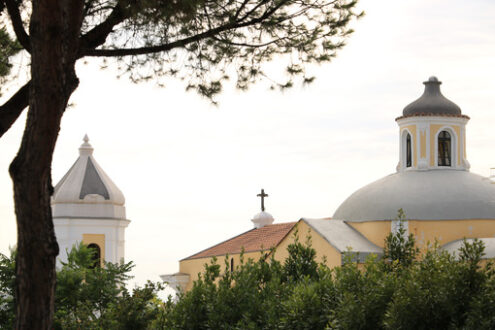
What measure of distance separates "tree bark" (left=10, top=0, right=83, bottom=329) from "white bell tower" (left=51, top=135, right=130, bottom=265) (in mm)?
31123

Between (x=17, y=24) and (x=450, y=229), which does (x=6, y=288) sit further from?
(x=450, y=229)

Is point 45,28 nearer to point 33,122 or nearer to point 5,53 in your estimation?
point 33,122

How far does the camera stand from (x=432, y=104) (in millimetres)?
36688

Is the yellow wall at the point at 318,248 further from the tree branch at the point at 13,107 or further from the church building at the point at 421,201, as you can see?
the tree branch at the point at 13,107

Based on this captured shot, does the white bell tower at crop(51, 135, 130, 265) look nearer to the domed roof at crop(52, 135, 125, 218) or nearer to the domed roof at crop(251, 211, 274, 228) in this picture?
the domed roof at crop(52, 135, 125, 218)

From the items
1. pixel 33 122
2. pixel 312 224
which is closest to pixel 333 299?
pixel 33 122

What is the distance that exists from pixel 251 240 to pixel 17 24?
2912 centimetres

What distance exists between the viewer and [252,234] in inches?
1610

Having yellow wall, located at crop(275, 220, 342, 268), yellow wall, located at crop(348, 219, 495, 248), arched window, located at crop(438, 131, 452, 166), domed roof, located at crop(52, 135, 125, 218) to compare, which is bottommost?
yellow wall, located at crop(275, 220, 342, 268)

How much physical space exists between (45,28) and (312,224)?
2482 cm

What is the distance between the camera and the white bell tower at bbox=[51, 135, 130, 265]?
40469mm

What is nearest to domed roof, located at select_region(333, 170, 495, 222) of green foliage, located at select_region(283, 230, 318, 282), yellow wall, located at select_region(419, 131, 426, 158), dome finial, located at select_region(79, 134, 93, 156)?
yellow wall, located at select_region(419, 131, 426, 158)

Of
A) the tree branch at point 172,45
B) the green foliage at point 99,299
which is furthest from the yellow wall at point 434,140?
the tree branch at point 172,45

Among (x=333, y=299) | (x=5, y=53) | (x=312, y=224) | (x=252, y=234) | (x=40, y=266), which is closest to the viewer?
(x=40, y=266)
